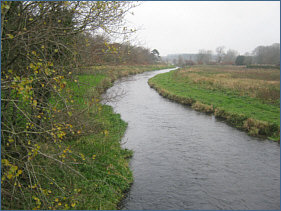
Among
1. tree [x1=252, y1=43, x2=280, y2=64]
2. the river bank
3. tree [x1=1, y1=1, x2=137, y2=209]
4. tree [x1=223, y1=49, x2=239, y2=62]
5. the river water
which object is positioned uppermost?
tree [x1=223, y1=49, x2=239, y2=62]

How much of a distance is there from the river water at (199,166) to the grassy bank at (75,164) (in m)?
0.71

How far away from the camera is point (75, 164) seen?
7.21 m

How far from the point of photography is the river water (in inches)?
287

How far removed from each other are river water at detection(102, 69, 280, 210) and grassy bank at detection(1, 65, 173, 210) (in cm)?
71

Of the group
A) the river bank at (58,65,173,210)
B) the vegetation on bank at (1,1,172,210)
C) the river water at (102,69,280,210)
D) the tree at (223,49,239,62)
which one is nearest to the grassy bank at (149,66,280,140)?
the river water at (102,69,280,210)

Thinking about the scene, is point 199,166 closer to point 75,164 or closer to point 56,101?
point 75,164

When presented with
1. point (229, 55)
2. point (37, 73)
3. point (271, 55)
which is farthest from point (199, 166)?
point (229, 55)

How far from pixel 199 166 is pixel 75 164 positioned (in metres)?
4.61

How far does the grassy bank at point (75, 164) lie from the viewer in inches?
194

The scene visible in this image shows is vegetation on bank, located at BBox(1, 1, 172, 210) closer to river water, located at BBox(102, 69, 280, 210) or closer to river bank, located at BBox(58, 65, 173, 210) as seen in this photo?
river bank, located at BBox(58, 65, 173, 210)

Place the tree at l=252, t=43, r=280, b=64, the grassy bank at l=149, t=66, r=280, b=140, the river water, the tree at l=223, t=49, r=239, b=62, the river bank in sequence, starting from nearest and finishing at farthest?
the river bank → the river water → the grassy bank at l=149, t=66, r=280, b=140 → the tree at l=252, t=43, r=280, b=64 → the tree at l=223, t=49, r=239, b=62

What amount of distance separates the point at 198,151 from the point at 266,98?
10.1 meters

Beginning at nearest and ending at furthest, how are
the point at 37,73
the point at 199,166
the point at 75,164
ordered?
the point at 37,73, the point at 75,164, the point at 199,166

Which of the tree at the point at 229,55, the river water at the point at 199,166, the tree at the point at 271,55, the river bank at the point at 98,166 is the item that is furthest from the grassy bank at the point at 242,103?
the tree at the point at 229,55
